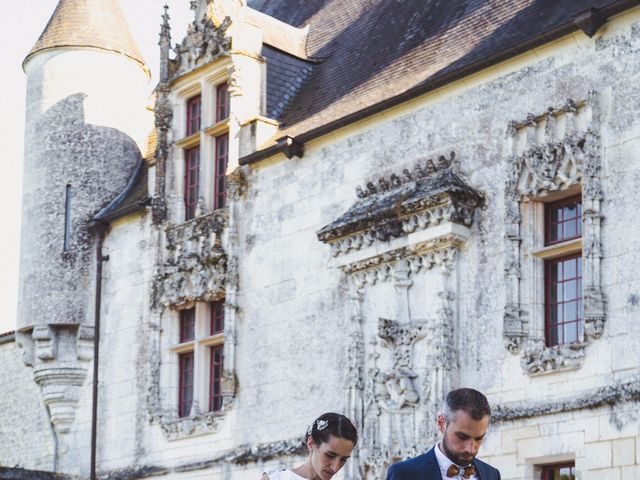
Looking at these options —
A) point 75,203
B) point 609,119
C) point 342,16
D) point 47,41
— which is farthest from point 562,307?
point 47,41

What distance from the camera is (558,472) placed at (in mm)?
12805

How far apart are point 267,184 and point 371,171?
6.06 feet

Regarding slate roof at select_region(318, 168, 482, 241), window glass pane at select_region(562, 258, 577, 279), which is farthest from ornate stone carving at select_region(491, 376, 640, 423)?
slate roof at select_region(318, 168, 482, 241)

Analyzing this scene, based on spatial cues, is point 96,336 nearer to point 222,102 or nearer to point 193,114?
point 193,114

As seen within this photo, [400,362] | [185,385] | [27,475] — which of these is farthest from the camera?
[27,475]

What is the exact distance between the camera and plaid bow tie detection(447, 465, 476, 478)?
19.2 ft

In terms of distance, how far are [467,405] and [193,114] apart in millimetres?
12985

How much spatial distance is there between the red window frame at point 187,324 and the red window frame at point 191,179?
1.14m

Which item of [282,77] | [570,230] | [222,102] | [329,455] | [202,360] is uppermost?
[282,77]

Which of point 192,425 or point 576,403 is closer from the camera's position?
point 576,403

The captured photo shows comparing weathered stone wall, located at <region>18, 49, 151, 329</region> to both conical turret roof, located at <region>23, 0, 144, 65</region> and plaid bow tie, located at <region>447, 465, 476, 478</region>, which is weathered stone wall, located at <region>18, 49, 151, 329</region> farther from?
plaid bow tie, located at <region>447, 465, 476, 478</region>

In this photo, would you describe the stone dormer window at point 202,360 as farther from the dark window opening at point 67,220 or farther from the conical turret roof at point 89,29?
the conical turret roof at point 89,29

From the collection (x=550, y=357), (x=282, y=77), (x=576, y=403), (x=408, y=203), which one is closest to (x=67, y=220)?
(x=282, y=77)

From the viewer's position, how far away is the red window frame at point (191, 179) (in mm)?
17969
